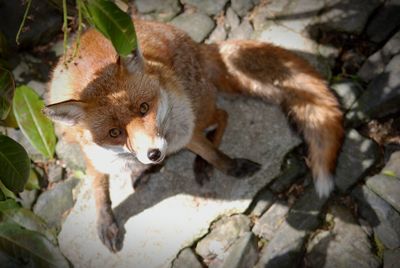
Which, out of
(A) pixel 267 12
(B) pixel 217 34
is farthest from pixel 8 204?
(A) pixel 267 12

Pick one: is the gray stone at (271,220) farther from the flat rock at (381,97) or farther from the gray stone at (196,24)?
the gray stone at (196,24)

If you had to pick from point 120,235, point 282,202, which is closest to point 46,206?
point 120,235

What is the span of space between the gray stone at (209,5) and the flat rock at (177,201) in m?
0.92

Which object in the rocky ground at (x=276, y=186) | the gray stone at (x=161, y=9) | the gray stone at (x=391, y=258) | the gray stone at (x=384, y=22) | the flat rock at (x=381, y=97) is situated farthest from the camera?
the gray stone at (x=161, y=9)

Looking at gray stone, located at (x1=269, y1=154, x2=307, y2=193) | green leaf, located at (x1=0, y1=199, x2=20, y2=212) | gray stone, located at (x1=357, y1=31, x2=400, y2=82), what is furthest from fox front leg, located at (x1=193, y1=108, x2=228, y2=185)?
green leaf, located at (x1=0, y1=199, x2=20, y2=212)

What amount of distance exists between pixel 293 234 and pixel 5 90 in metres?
2.03

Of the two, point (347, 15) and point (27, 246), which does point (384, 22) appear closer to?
point (347, 15)

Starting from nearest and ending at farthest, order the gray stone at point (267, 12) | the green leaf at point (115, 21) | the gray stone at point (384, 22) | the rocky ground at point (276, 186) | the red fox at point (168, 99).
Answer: the green leaf at point (115, 21), the red fox at point (168, 99), the rocky ground at point (276, 186), the gray stone at point (384, 22), the gray stone at point (267, 12)

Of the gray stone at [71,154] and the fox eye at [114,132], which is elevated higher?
the fox eye at [114,132]

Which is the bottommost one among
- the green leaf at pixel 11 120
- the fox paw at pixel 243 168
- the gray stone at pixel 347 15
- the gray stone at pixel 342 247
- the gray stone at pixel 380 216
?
the gray stone at pixel 342 247

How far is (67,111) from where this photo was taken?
222cm

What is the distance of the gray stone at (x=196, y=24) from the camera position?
374 cm

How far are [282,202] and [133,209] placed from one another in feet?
3.77

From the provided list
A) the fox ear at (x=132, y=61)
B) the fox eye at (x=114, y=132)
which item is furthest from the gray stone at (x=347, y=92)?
the fox eye at (x=114, y=132)
